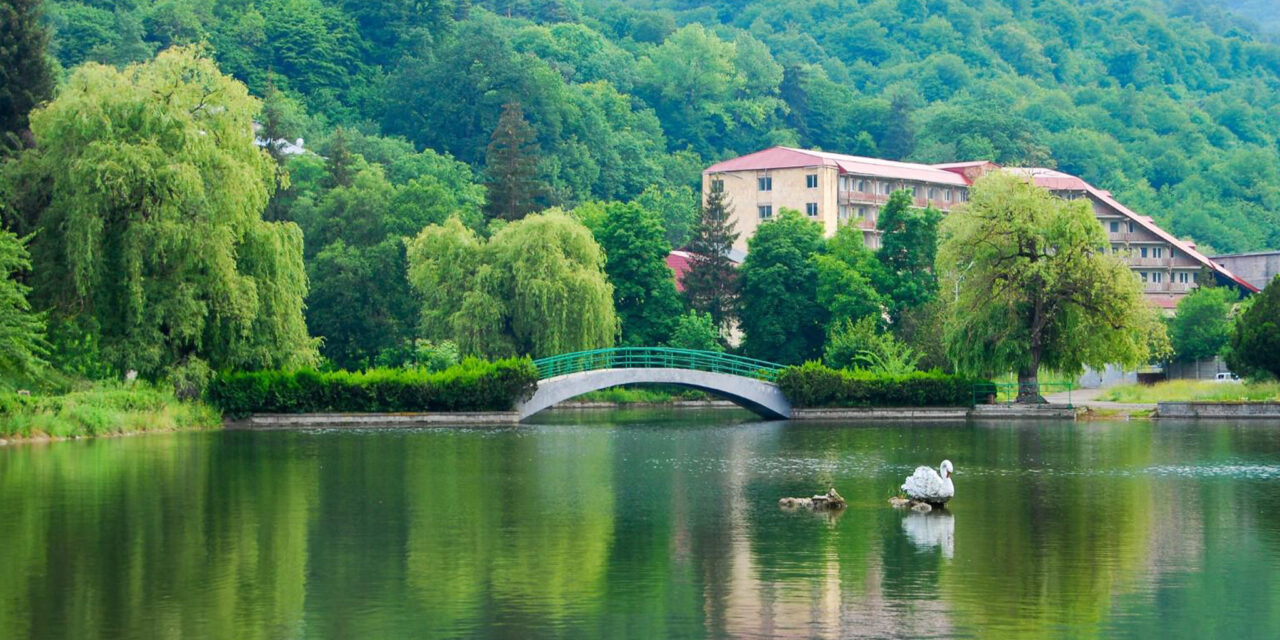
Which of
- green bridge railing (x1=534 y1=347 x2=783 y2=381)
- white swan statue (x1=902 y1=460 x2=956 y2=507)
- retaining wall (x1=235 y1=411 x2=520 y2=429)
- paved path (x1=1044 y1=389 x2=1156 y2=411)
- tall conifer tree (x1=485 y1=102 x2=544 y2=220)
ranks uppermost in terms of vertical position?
tall conifer tree (x1=485 y1=102 x2=544 y2=220)

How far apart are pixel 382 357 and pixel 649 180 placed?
59.1 metres

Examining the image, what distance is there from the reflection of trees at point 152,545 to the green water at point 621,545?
0.21 ft

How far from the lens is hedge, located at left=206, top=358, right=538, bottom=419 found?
5056cm

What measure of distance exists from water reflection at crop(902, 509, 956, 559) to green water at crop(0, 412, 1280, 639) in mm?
81

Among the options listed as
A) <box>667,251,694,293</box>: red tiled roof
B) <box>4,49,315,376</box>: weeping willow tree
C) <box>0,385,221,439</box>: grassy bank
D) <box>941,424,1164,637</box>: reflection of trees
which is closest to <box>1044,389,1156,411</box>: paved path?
<box>667,251,694,293</box>: red tiled roof

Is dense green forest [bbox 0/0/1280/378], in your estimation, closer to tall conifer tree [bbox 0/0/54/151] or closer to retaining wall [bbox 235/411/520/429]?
tall conifer tree [bbox 0/0/54/151]

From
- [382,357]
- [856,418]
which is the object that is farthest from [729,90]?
[856,418]

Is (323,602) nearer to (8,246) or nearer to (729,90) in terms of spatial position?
(8,246)

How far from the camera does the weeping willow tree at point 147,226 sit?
46031mm

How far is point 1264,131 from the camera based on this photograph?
161375 millimetres

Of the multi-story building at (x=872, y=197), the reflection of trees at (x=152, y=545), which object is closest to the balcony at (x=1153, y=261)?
the multi-story building at (x=872, y=197)

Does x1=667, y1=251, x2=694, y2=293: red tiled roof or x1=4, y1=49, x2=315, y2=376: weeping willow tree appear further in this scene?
x1=667, y1=251, x2=694, y2=293: red tiled roof

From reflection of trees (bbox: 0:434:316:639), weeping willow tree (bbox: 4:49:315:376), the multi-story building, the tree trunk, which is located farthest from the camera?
the multi-story building

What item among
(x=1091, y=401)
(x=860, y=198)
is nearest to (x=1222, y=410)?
(x=1091, y=401)
